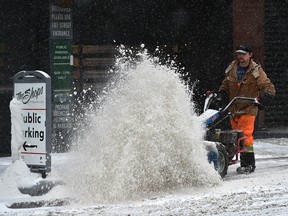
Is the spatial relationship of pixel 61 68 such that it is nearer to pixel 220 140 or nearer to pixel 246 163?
pixel 220 140

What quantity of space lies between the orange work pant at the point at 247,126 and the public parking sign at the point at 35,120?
3.00 metres

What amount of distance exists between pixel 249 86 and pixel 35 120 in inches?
131

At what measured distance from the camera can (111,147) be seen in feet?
29.2

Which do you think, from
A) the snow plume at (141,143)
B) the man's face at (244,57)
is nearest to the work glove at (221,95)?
the man's face at (244,57)

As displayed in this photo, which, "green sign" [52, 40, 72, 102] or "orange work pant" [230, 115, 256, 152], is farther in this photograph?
"green sign" [52, 40, 72, 102]

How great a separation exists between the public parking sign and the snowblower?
2.08 metres

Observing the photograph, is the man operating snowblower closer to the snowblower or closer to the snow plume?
the snowblower

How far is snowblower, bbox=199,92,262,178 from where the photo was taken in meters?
9.91

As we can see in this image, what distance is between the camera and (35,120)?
9.38 metres

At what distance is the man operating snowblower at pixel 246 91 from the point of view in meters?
10.8

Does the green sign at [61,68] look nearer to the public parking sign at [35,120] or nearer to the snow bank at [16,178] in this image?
the public parking sign at [35,120]

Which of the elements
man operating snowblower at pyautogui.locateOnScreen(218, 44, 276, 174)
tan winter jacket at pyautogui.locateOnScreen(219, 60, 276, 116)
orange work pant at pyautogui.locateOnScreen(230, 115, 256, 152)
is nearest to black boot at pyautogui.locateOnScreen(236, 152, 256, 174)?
man operating snowblower at pyautogui.locateOnScreen(218, 44, 276, 174)

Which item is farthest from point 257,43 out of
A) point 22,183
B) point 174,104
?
point 22,183

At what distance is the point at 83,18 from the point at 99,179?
5979 millimetres
